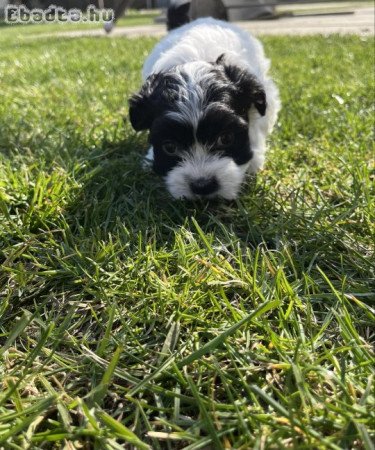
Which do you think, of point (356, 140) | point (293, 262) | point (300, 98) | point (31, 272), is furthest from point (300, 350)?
point (300, 98)

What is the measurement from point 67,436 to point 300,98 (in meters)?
3.31

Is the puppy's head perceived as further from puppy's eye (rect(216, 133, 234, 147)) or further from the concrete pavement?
the concrete pavement

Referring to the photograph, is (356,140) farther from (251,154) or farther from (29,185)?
(29,185)

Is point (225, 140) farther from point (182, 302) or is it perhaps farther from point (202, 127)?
point (182, 302)

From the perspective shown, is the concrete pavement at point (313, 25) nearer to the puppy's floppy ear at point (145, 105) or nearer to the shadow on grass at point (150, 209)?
the puppy's floppy ear at point (145, 105)

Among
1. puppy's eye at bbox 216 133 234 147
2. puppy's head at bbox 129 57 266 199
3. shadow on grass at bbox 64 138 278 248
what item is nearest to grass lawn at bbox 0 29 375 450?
shadow on grass at bbox 64 138 278 248

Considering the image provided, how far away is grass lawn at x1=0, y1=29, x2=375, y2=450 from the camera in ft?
3.44

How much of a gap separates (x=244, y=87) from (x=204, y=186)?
24.3 inches

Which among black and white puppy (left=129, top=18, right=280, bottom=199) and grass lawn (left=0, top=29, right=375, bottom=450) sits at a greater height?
black and white puppy (left=129, top=18, right=280, bottom=199)

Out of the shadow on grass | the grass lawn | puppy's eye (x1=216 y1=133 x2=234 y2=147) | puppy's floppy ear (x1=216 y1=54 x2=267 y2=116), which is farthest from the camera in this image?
puppy's floppy ear (x1=216 y1=54 x2=267 y2=116)

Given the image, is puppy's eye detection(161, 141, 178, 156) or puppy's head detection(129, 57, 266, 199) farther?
puppy's eye detection(161, 141, 178, 156)

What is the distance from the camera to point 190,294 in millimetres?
1484

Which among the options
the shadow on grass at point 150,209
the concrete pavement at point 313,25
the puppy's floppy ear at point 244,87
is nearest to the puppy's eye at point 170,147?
the shadow on grass at point 150,209

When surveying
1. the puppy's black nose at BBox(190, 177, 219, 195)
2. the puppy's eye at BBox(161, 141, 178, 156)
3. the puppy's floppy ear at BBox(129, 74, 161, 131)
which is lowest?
the puppy's black nose at BBox(190, 177, 219, 195)
